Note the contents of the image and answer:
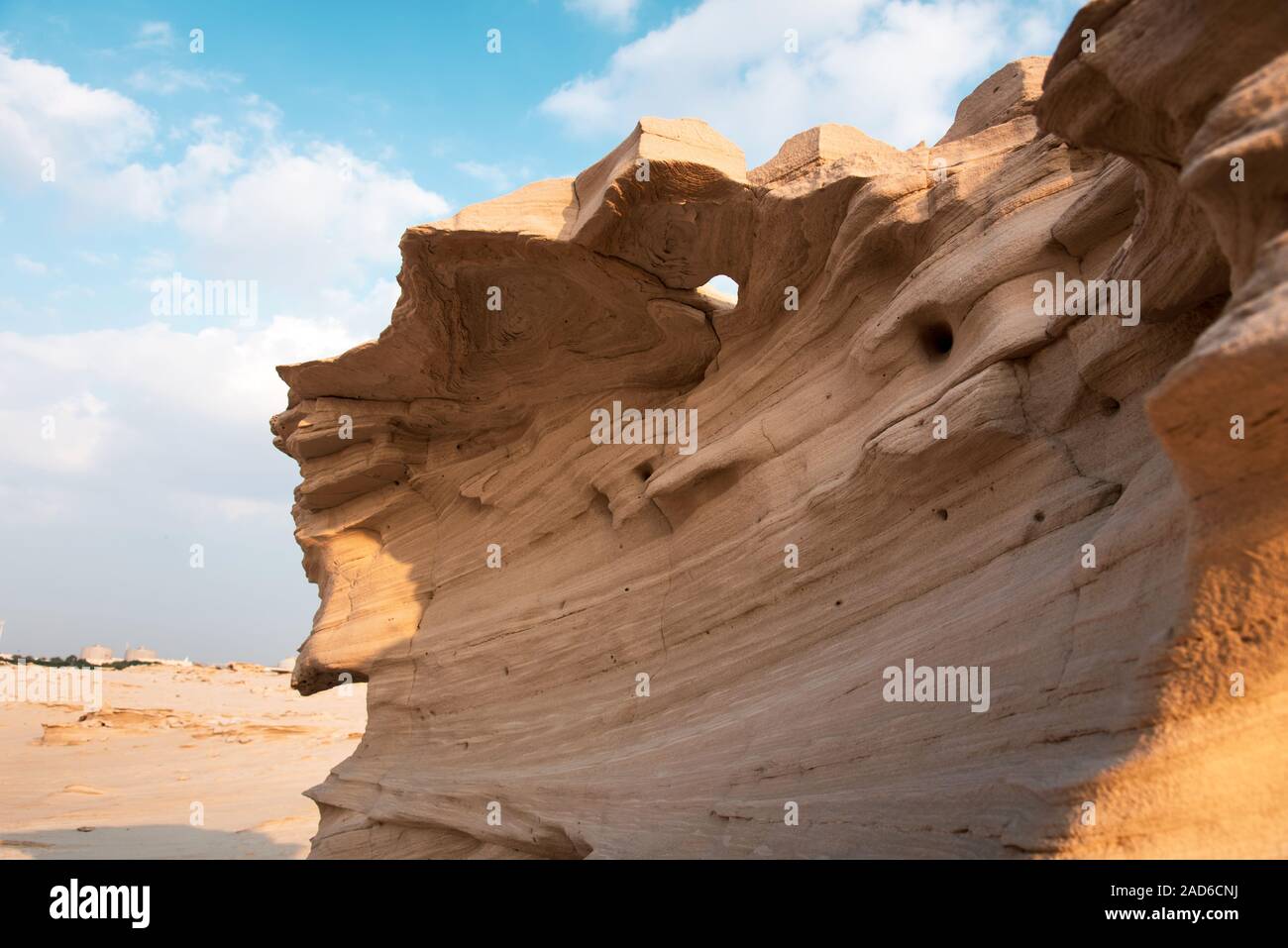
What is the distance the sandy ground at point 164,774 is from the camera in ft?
46.1

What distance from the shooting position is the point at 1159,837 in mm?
3820

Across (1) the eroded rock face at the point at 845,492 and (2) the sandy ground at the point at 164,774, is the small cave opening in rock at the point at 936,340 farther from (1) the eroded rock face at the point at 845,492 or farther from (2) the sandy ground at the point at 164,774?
(2) the sandy ground at the point at 164,774

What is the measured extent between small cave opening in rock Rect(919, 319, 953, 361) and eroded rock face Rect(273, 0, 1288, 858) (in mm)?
32

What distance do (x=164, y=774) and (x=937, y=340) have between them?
19.6 metres

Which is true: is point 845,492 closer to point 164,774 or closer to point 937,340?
point 937,340

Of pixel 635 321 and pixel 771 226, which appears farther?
pixel 635 321

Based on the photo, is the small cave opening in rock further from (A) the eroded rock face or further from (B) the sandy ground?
(B) the sandy ground

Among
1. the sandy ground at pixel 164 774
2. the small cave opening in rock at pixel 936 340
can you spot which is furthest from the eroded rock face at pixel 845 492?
the sandy ground at pixel 164 774

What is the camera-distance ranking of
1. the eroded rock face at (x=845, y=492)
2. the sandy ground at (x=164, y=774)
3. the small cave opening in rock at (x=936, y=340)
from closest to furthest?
the eroded rock face at (x=845, y=492), the small cave opening in rock at (x=936, y=340), the sandy ground at (x=164, y=774)

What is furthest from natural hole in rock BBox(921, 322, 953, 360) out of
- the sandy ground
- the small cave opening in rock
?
the sandy ground
